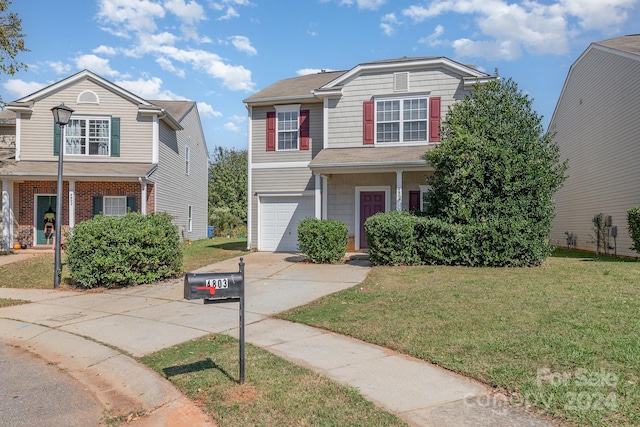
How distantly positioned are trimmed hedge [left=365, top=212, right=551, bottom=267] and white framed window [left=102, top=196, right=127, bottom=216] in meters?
10.6

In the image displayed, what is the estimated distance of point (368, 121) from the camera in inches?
614

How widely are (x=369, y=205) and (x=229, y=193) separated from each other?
21783 mm

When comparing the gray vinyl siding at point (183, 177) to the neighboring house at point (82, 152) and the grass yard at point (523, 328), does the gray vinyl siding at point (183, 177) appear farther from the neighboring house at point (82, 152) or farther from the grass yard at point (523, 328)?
the grass yard at point (523, 328)

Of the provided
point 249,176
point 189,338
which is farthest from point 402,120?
point 189,338

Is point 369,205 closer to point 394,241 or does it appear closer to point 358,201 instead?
point 358,201

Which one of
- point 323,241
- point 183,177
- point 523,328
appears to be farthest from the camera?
point 183,177

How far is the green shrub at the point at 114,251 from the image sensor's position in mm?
9516

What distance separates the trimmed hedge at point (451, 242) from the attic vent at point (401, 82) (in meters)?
5.58

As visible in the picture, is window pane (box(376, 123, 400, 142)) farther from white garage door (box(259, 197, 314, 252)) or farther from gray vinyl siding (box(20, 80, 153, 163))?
gray vinyl siding (box(20, 80, 153, 163))

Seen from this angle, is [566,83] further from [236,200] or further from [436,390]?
[236,200]

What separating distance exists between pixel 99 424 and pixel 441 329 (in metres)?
3.92

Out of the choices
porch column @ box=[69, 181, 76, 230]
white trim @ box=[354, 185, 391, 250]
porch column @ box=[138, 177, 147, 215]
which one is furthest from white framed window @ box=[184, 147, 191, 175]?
white trim @ box=[354, 185, 391, 250]

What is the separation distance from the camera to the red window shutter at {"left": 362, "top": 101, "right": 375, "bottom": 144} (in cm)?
1558

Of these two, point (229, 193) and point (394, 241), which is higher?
point (229, 193)
